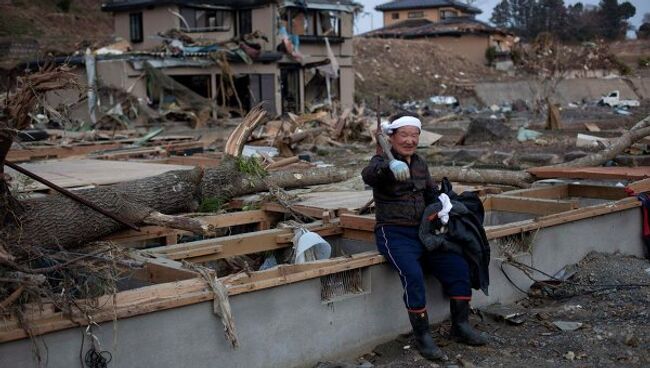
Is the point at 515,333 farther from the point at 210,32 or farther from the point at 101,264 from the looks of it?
the point at 210,32

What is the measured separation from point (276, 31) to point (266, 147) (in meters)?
17.1

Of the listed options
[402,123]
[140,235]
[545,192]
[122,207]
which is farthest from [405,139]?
[545,192]

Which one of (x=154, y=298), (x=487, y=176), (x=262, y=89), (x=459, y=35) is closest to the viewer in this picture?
(x=154, y=298)

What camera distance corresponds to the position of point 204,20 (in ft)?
109

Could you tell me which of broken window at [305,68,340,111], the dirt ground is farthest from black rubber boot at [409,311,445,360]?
broken window at [305,68,340,111]

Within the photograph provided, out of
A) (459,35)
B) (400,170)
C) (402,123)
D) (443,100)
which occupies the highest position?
(459,35)

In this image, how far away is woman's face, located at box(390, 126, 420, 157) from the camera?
5.87 meters

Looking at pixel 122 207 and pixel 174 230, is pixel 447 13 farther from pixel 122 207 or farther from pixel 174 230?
pixel 122 207

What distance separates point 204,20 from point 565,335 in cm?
2897

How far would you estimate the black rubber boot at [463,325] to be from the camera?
19.1 feet

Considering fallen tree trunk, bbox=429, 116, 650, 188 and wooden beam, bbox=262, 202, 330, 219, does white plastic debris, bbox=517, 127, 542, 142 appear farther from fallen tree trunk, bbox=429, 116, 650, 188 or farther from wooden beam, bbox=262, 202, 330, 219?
wooden beam, bbox=262, 202, 330, 219

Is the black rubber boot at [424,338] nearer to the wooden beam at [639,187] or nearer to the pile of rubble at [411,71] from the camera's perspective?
the wooden beam at [639,187]

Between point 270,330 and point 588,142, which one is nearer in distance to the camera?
point 270,330

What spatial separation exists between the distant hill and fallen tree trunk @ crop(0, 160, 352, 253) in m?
24.4
